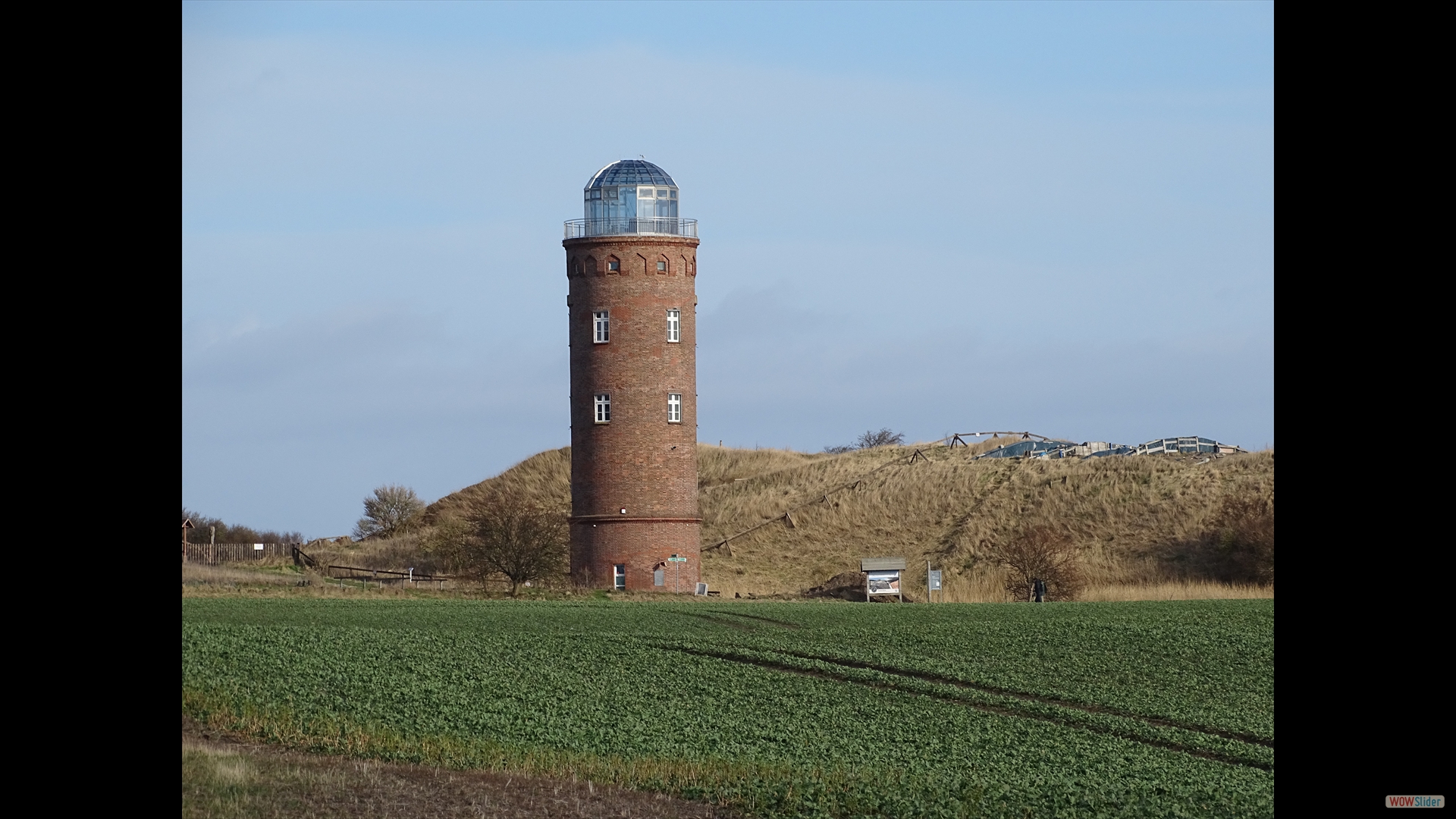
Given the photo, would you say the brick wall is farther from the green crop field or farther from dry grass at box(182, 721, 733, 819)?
dry grass at box(182, 721, 733, 819)

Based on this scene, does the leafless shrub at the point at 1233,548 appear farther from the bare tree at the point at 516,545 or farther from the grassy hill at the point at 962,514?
the bare tree at the point at 516,545

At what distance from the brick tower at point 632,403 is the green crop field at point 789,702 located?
33.2ft

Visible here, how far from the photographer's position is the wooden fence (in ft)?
182

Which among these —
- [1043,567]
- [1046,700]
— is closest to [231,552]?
[1043,567]

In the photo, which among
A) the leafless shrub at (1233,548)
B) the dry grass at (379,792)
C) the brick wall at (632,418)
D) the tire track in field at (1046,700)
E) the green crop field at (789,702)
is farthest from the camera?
the leafless shrub at (1233,548)

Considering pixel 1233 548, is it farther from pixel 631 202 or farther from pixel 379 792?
pixel 379 792

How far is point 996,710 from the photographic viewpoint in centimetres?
2467

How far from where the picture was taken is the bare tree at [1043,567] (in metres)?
54.0

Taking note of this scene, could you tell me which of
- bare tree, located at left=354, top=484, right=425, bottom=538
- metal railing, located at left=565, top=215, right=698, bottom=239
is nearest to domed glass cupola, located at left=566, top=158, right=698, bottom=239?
metal railing, located at left=565, top=215, right=698, bottom=239

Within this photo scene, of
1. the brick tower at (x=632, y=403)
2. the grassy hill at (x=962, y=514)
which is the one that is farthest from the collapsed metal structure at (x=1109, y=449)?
the brick tower at (x=632, y=403)
